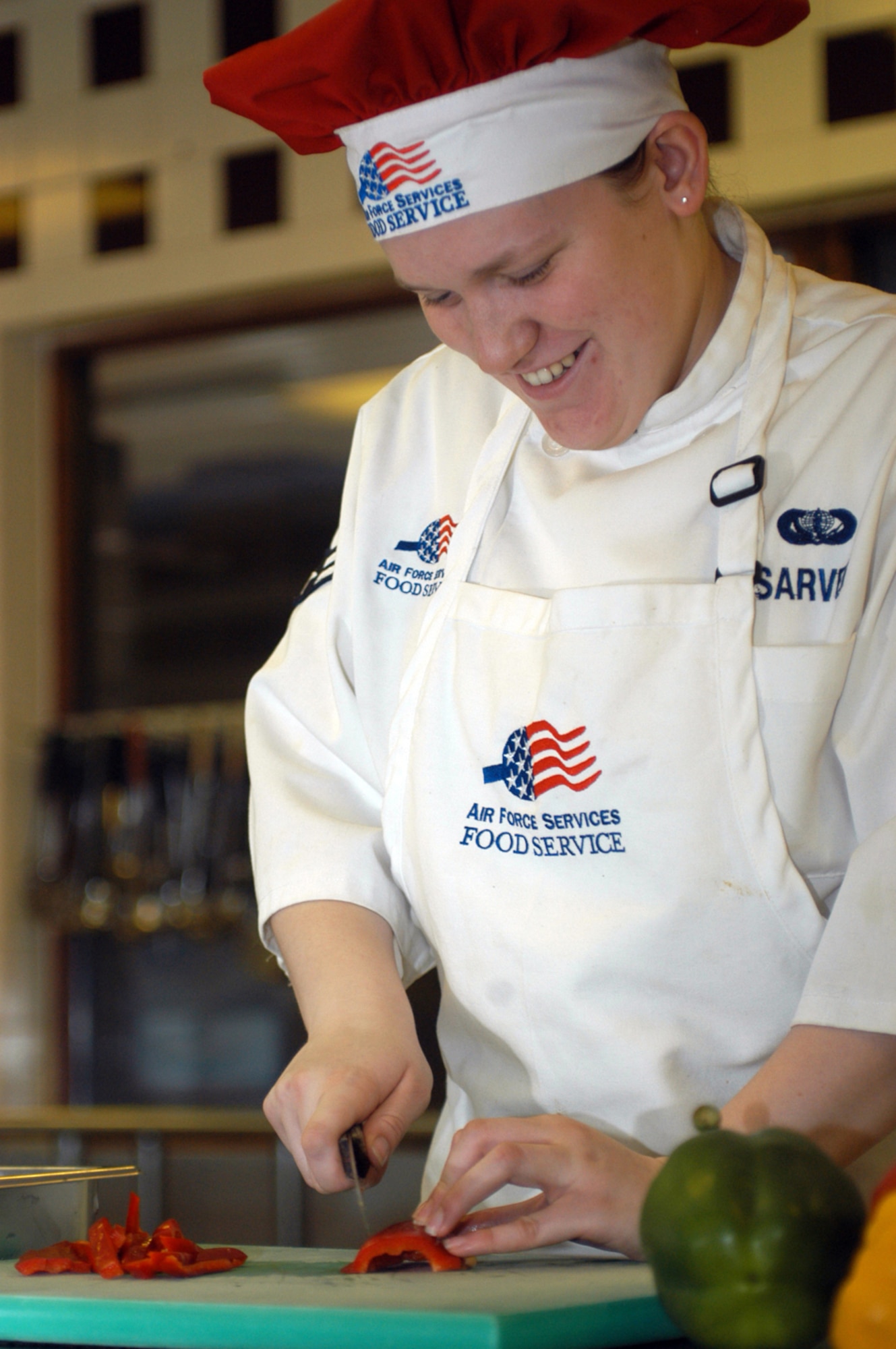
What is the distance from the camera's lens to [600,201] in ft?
3.73

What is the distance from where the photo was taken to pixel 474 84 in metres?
1.12

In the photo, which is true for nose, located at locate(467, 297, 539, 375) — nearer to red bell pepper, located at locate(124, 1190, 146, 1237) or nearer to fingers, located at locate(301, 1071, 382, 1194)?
fingers, located at locate(301, 1071, 382, 1194)

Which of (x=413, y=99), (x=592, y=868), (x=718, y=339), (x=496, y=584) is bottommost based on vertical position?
(x=592, y=868)

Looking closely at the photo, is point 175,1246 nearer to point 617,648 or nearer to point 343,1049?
point 343,1049

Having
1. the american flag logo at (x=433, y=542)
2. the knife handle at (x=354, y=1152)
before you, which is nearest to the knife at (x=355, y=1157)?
the knife handle at (x=354, y=1152)

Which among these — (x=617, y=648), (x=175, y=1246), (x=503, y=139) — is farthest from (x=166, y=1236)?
(x=503, y=139)

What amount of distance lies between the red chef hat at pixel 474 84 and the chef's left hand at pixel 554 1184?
24.2 inches

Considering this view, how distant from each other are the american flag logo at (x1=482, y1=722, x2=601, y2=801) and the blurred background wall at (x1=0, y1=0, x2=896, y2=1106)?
1880 millimetres

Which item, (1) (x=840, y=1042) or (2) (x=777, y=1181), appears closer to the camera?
(2) (x=777, y=1181)

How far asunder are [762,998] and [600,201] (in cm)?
58

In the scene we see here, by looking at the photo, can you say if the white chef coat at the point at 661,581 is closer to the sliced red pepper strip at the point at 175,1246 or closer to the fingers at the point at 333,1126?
the fingers at the point at 333,1126

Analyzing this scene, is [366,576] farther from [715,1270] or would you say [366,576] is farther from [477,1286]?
[715,1270]

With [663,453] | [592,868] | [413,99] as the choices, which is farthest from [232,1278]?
[413,99]

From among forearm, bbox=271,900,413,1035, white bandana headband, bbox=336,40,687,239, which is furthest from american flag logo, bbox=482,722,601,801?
white bandana headband, bbox=336,40,687,239
